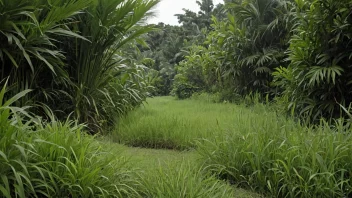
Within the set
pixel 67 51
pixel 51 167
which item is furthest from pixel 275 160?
pixel 67 51

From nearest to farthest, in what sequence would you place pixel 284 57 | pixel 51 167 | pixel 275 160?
pixel 51 167 → pixel 275 160 → pixel 284 57

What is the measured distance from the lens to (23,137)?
1705 millimetres

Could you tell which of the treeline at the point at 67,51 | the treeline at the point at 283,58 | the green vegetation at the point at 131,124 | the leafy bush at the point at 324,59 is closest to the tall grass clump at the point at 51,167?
the green vegetation at the point at 131,124

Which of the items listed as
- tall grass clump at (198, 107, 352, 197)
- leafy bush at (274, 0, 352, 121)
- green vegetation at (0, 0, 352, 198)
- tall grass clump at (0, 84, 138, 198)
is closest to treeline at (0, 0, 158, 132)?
green vegetation at (0, 0, 352, 198)

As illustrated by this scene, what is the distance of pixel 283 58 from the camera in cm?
688

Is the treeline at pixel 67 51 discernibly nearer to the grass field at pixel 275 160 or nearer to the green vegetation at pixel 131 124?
the green vegetation at pixel 131 124

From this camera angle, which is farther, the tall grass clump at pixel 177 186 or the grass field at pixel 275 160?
the grass field at pixel 275 160

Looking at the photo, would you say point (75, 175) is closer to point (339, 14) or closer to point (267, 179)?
point (267, 179)

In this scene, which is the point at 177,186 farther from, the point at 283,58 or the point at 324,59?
the point at 283,58

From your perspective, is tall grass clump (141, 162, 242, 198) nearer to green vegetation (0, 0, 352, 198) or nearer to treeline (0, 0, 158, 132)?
green vegetation (0, 0, 352, 198)

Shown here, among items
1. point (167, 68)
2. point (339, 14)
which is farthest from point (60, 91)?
point (167, 68)

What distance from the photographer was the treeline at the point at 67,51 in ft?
8.56

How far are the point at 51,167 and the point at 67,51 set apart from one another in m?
2.05

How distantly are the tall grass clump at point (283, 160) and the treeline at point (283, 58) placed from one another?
2.51 feet
